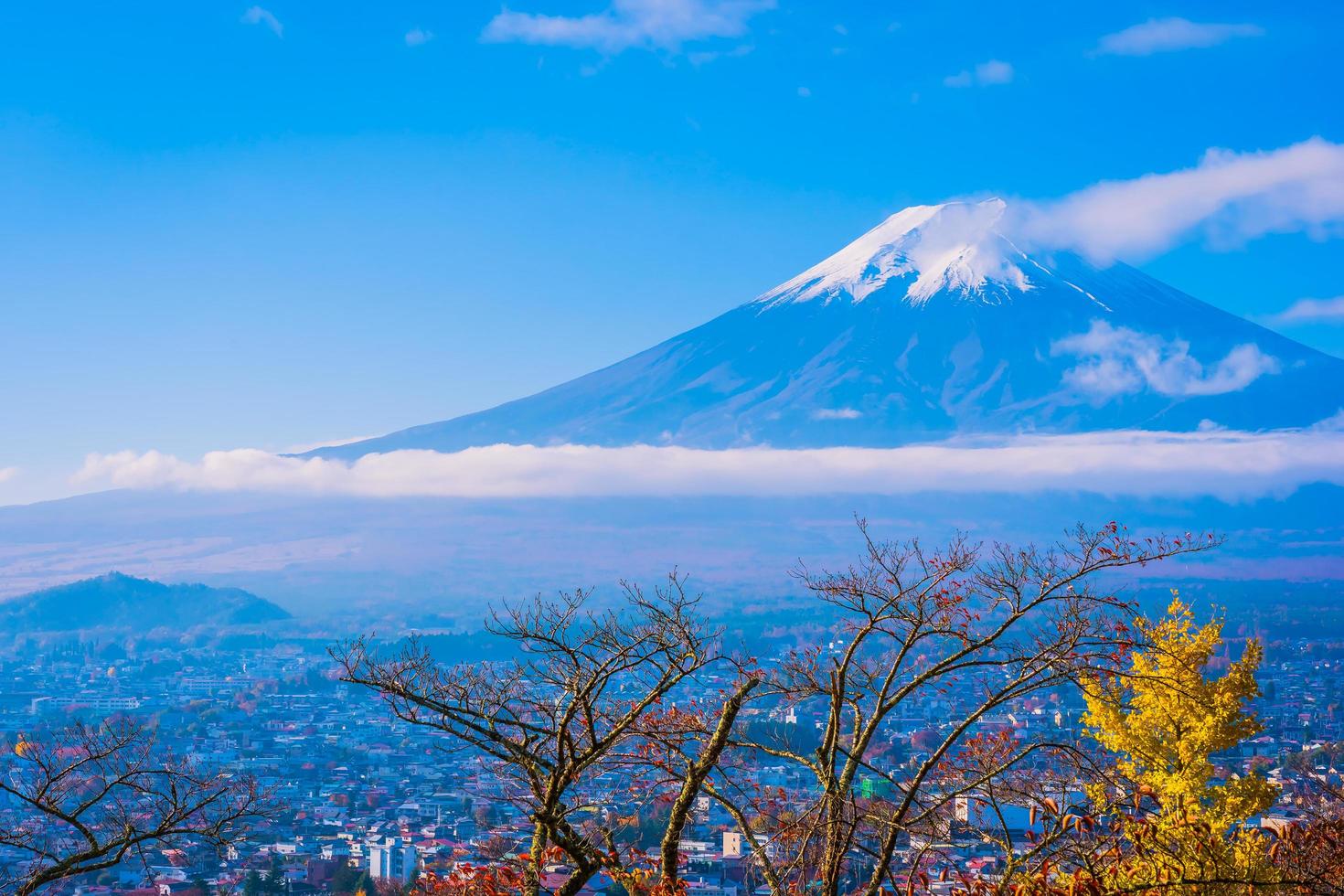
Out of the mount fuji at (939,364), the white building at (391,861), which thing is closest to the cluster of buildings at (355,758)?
the white building at (391,861)

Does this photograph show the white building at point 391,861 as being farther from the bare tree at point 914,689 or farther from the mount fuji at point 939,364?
the mount fuji at point 939,364

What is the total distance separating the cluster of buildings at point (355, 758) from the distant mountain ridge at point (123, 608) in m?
16.9

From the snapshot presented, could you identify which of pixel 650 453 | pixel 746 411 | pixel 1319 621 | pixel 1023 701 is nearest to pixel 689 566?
pixel 746 411

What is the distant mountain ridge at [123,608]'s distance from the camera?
10912 cm

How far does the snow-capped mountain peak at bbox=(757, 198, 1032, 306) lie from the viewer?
619 ft

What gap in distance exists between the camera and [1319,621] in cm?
7919

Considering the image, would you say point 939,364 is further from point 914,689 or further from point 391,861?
point 914,689

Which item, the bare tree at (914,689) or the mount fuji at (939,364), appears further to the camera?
the mount fuji at (939,364)

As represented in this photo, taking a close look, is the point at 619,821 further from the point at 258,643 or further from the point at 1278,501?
the point at 1278,501

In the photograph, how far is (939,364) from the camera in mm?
187000

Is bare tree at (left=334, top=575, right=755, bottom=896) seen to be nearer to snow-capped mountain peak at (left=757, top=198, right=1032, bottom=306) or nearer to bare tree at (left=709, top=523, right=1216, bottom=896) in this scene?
bare tree at (left=709, top=523, right=1216, bottom=896)

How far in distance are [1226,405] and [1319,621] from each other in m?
119

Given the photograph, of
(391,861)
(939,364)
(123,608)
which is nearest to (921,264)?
(939,364)

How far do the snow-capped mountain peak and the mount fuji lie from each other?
10.4 inches
